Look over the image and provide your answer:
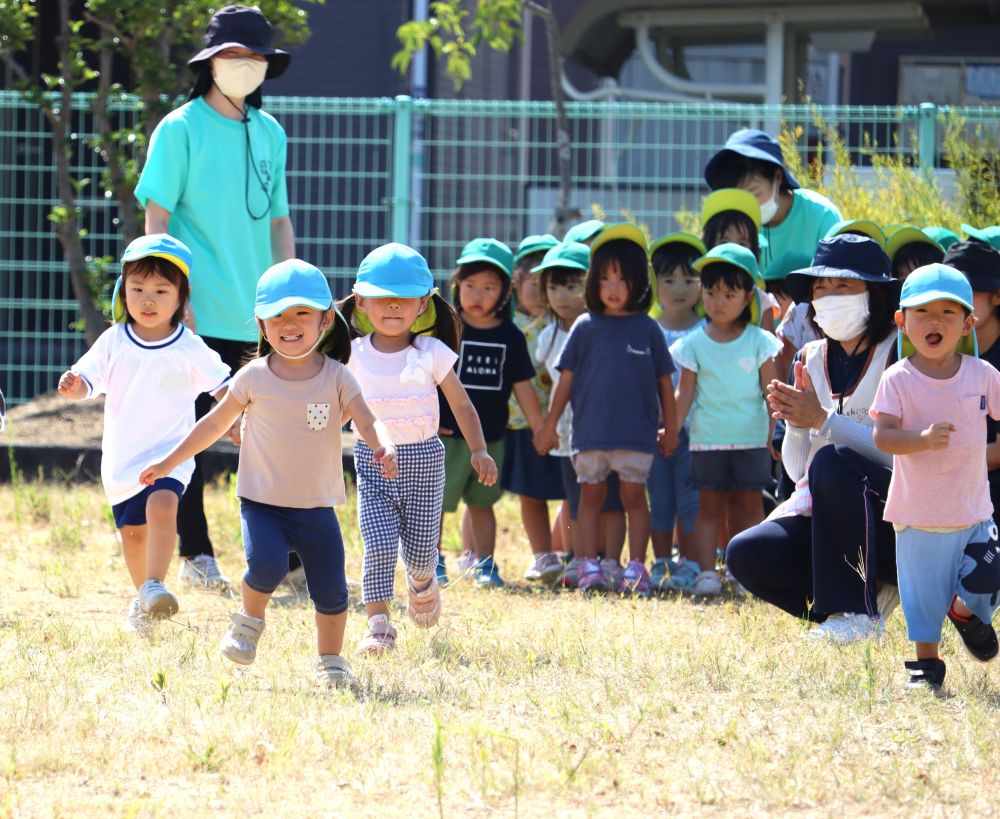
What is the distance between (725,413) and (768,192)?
108cm

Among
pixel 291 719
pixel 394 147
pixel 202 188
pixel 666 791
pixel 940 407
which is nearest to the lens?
pixel 666 791

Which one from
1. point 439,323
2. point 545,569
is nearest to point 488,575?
point 545,569

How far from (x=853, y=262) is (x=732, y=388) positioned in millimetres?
1401

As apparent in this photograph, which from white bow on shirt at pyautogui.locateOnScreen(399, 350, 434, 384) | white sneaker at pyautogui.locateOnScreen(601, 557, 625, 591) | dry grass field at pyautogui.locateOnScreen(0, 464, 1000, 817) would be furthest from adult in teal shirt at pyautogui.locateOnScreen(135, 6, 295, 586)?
white sneaker at pyautogui.locateOnScreen(601, 557, 625, 591)

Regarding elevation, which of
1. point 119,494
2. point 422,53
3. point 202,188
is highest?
point 422,53

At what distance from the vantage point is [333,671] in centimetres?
476

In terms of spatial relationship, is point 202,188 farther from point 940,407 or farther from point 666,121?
point 666,121

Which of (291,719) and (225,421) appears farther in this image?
(225,421)

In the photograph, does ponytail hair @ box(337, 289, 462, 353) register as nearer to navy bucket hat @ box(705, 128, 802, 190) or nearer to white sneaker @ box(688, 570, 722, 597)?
white sneaker @ box(688, 570, 722, 597)

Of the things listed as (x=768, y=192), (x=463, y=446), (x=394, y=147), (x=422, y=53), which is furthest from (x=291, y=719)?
(x=422, y=53)

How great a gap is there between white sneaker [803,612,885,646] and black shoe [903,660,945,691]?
1.60ft

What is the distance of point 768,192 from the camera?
7113 millimetres

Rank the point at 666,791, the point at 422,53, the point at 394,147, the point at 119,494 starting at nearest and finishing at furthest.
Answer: the point at 666,791, the point at 119,494, the point at 394,147, the point at 422,53

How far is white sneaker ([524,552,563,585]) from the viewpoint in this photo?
721 cm
